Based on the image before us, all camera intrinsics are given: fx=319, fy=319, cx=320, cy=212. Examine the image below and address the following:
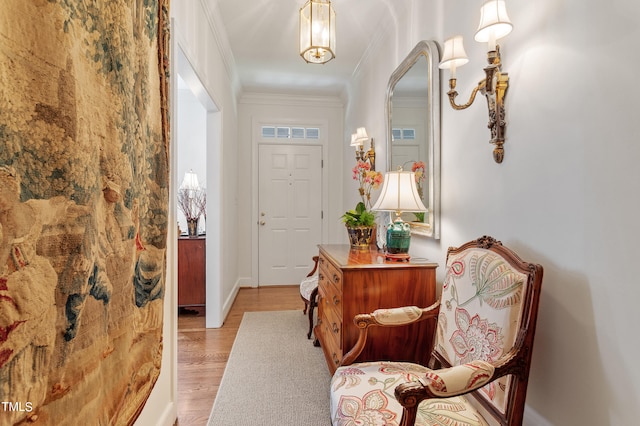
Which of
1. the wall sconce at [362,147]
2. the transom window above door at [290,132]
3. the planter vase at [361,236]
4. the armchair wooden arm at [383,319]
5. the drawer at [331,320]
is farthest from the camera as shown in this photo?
the transom window above door at [290,132]

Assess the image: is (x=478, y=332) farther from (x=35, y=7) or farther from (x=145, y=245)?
(x=35, y=7)

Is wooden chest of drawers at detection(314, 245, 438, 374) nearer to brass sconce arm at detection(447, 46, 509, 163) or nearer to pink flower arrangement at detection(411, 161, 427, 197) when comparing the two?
pink flower arrangement at detection(411, 161, 427, 197)

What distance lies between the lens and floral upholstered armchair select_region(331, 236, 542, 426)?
3.17ft

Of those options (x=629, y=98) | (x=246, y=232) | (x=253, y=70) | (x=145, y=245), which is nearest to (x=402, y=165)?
(x=629, y=98)

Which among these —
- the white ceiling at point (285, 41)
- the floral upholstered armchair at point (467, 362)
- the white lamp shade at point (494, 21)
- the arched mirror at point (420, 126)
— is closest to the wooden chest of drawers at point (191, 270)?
the white ceiling at point (285, 41)

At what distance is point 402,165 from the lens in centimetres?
238

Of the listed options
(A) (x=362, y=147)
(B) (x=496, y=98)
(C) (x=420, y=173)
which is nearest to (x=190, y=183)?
(A) (x=362, y=147)

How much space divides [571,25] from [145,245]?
64.3 inches

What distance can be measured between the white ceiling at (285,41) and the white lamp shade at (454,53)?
1.21 m

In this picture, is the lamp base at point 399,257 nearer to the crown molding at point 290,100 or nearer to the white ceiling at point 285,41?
the white ceiling at point 285,41

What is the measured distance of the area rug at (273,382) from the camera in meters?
1.77

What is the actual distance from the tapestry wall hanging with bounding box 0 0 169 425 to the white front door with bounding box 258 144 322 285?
342 centimetres

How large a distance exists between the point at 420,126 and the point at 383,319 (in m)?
1.30

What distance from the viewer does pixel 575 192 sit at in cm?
101
